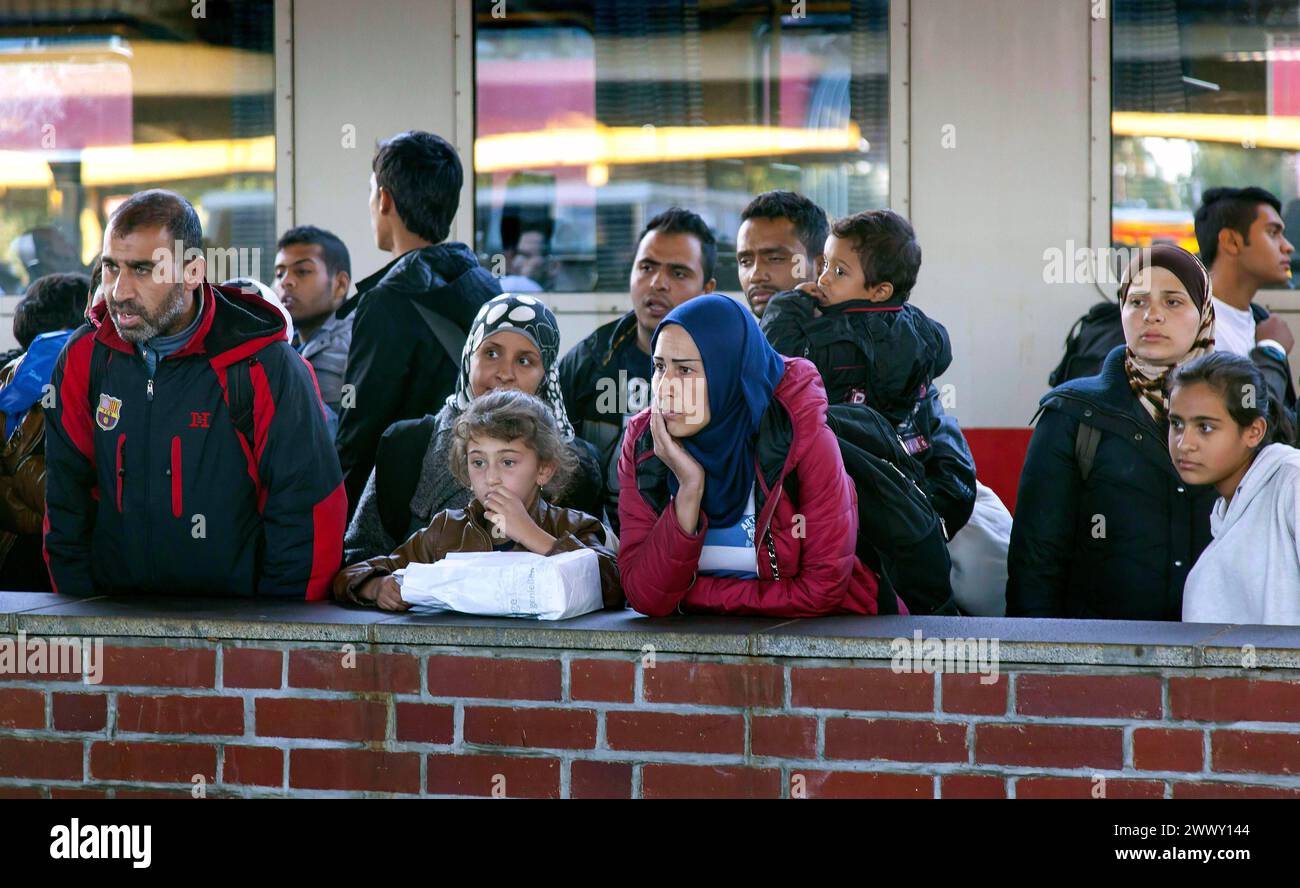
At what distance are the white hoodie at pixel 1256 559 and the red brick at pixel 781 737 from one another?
39.6 inches

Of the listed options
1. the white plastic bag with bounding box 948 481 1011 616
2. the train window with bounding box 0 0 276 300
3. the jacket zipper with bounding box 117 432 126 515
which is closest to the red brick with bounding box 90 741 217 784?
the jacket zipper with bounding box 117 432 126 515

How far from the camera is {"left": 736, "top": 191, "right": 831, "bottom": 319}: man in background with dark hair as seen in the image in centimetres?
439

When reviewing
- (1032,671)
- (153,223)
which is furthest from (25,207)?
(1032,671)

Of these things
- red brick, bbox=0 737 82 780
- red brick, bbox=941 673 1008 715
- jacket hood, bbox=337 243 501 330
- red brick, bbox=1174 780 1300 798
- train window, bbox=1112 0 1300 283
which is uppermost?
train window, bbox=1112 0 1300 283

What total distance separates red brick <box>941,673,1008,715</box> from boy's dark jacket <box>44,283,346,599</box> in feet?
4.59

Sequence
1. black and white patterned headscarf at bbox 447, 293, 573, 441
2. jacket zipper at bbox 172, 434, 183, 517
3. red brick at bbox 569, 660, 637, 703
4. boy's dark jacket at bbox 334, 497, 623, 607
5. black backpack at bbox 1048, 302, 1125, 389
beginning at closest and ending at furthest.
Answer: red brick at bbox 569, 660, 637, 703
boy's dark jacket at bbox 334, 497, 623, 607
jacket zipper at bbox 172, 434, 183, 517
black and white patterned headscarf at bbox 447, 293, 573, 441
black backpack at bbox 1048, 302, 1125, 389

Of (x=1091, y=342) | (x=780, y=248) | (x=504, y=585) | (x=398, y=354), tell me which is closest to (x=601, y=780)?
(x=504, y=585)

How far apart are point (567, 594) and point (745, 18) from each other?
8.81 ft

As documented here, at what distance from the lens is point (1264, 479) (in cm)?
325

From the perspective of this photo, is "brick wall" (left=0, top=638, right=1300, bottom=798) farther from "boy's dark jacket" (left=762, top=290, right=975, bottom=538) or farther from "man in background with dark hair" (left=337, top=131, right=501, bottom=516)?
"man in background with dark hair" (left=337, top=131, right=501, bottom=516)

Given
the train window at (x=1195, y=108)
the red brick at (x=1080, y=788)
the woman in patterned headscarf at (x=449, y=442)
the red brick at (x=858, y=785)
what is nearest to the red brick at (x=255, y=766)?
the woman in patterned headscarf at (x=449, y=442)

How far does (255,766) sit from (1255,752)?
5.80 feet

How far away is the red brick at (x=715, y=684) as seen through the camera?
2680 mm
